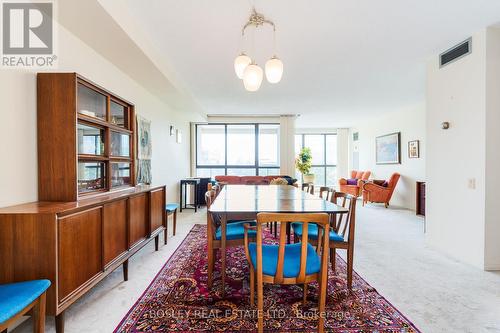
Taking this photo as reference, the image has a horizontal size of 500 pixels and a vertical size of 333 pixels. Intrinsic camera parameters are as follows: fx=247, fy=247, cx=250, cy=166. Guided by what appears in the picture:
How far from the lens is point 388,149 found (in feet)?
23.7

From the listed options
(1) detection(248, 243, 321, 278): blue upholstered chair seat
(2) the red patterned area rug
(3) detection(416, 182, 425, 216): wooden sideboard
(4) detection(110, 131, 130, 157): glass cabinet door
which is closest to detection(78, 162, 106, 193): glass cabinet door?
(4) detection(110, 131, 130, 157): glass cabinet door

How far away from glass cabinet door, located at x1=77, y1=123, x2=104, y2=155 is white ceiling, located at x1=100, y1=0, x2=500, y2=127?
1007 millimetres

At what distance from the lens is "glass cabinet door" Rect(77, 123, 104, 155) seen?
2.16m

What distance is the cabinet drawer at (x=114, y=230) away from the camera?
205cm

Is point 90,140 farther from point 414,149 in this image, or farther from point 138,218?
point 414,149

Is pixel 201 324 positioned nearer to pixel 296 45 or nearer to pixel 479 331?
pixel 479 331

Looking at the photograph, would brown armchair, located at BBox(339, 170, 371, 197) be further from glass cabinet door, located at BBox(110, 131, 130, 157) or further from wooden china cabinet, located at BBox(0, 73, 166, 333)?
glass cabinet door, located at BBox(110, 131, 130, 157)

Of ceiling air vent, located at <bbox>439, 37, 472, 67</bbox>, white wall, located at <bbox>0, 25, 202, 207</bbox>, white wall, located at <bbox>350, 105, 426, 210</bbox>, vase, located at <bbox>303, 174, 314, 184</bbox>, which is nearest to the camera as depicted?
white wall, located at <bbox>0, 25, 202, 207</bbox>

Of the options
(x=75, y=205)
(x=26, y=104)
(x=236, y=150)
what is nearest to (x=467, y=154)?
(x=75, y=205)

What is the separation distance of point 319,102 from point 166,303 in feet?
17.2

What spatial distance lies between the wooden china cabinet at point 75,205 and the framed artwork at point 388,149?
6.56 metres

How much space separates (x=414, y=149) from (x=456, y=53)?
363 centimetres

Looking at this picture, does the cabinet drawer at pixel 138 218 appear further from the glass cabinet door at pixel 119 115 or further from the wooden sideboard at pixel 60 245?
the glass cabinet door at pixel 119 115

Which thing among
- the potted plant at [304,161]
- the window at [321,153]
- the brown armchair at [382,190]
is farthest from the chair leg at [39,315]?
the window at [321,153]
